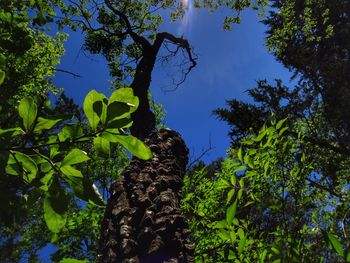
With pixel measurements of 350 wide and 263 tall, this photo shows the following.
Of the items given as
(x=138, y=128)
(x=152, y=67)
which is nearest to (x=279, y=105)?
(x=152, y=67)

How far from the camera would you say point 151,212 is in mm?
3391

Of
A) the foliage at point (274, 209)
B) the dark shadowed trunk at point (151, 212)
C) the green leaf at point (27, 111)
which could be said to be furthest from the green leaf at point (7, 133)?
the dark shadowed trunk at point (151, 212)

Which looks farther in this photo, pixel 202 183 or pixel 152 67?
pixel 202 183

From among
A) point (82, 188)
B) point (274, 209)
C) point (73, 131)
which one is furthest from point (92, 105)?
point (274, 209)

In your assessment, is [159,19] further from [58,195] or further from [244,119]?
[58,195]

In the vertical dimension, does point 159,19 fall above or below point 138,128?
above

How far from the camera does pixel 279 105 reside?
1983 centimetres

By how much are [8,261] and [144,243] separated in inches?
864

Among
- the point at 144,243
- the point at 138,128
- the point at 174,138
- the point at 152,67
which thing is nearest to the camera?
the point at 144,243

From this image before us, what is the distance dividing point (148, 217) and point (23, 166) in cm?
204

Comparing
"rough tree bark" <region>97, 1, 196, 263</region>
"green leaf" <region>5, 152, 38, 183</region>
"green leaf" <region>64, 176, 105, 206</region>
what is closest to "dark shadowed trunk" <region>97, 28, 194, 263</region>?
"rough tree bark" <region>97, 1, 196, 263</region>

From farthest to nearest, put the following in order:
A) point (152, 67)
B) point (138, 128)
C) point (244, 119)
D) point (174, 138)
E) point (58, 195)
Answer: point (244, 119) → point (152, 67) → point (138, 128) → point (174, 138) → point (58, 195)

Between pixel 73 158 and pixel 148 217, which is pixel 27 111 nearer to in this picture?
pixel 73 158

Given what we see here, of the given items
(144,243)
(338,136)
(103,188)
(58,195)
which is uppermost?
(338,136)
